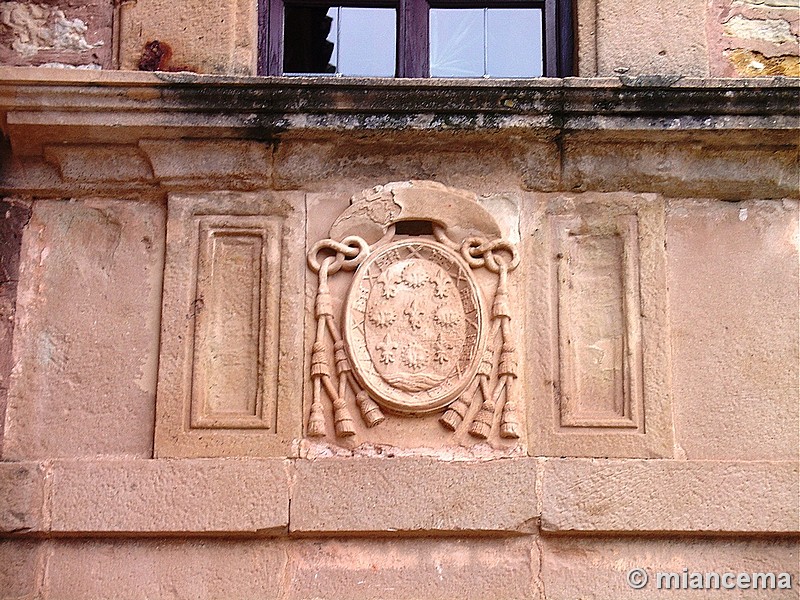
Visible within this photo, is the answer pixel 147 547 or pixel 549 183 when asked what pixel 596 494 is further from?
pixel 147 547

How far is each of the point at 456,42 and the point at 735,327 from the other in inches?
53.2

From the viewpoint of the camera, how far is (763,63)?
3465mm

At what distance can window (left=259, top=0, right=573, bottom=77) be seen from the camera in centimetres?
356

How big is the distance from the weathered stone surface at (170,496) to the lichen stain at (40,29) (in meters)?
1.39

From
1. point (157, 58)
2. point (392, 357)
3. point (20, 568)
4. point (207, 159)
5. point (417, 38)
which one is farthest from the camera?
point (417, 38)

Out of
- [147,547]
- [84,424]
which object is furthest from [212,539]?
[84,424]

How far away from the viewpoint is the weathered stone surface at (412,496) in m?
3.06

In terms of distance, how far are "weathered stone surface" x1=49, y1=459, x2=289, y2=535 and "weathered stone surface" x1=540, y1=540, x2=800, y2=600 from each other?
0.83m

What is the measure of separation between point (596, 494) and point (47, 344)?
1.76 meters

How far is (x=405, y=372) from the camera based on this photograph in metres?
3.16

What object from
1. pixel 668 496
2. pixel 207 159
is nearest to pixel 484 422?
pixel 668 496

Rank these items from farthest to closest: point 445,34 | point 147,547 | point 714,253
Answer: point 445,34 < point 714,253 < point 147,547

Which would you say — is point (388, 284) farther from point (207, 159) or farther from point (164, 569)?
point (164, 569)

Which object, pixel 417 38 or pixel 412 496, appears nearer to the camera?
pixel 412 496
